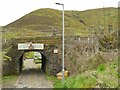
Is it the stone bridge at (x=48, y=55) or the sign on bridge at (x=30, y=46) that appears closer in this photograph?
the stone bridge at (x=48, y=55)

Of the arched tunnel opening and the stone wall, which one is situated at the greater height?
the stone wall

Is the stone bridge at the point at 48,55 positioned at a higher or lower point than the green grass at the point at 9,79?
higher

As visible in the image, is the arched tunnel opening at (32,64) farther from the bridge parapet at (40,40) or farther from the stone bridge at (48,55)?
the stone bridge at (48,55)

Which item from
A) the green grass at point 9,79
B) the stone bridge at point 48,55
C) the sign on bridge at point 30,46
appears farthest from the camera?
the sign on bridge at point 30,46

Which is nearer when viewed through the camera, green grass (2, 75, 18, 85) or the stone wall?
green grass (2, 75, 18, 85)

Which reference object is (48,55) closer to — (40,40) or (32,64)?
(40,40)

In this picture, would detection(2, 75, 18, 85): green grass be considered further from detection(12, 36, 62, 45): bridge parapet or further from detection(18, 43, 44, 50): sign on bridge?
detection(12, 36, 62, 45): bridge parapet

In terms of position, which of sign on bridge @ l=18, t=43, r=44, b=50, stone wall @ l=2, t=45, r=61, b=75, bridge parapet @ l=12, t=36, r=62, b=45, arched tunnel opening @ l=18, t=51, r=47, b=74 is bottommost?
arched tunnel opening @ l=18, t=51, r=47, b=74

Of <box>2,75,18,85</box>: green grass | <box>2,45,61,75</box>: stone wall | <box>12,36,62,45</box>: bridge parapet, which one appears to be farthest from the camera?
<box>12,36,62,45</box>: bridge parapet

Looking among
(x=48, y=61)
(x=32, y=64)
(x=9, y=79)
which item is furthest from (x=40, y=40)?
(x=32, y=64)

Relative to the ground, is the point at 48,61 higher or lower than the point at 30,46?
lower

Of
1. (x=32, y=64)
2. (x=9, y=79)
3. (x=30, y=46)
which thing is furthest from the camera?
(x=32, y=64)

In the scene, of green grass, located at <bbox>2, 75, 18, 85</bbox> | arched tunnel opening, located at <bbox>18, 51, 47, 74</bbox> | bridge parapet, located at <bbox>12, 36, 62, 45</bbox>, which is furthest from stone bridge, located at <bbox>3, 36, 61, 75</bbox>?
arched tunnel opening, located at <bbox>18, 51, 47, 74</bbox>

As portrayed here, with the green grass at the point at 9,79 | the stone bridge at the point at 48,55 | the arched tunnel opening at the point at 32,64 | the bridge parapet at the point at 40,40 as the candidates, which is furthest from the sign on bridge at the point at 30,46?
the green grass at the point at 9,79
